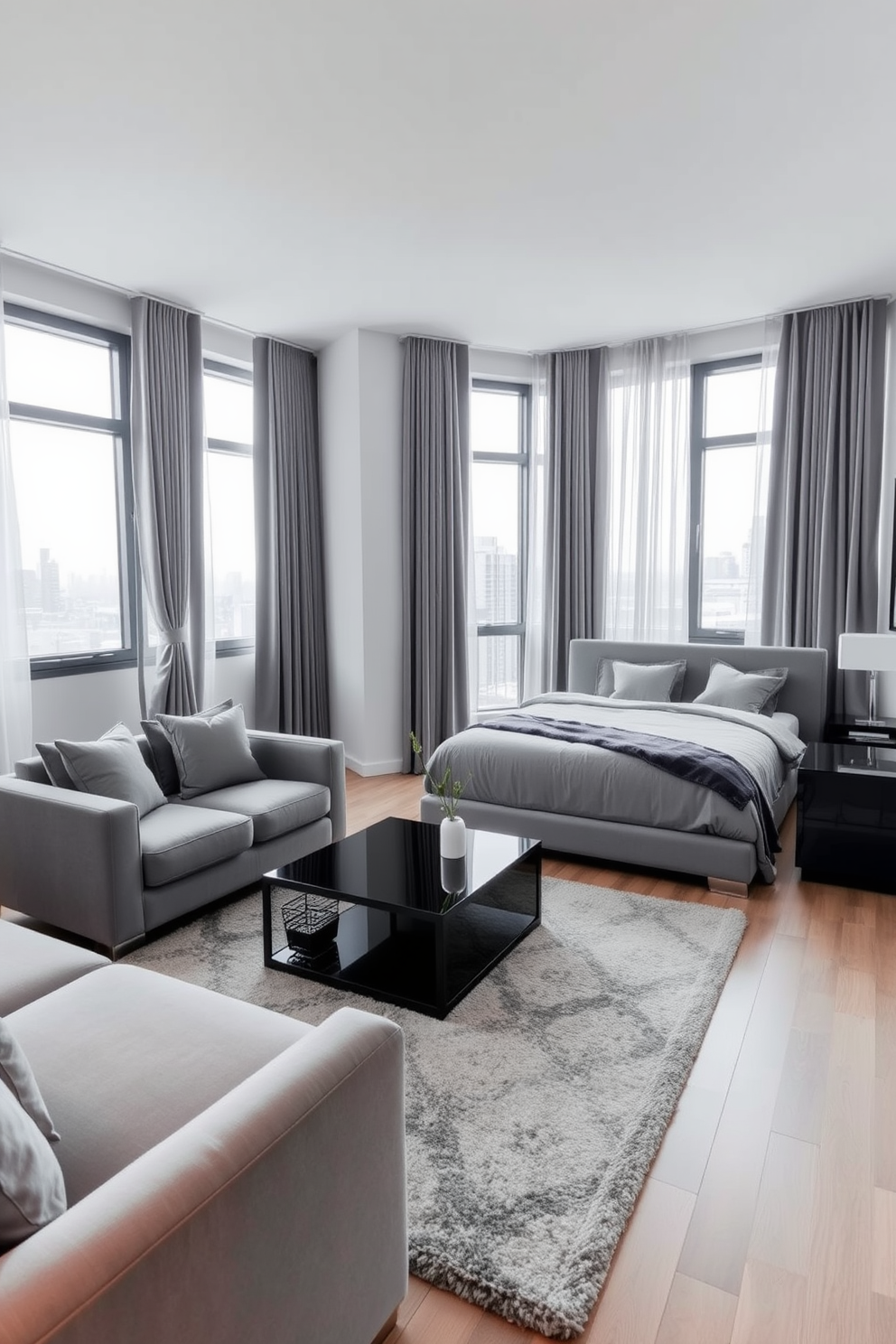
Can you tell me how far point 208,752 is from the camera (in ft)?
11.2

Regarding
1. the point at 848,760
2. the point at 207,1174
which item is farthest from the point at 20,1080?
the point at 848,760

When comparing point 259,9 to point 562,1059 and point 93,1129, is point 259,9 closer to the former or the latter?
point 93,1129

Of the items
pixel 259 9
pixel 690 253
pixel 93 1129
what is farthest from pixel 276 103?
pixel 93 1129

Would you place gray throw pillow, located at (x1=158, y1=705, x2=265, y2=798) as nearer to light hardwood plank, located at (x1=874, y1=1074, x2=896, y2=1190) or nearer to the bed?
the bed

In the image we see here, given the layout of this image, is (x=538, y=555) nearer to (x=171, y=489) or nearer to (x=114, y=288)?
(x=171, y=489)

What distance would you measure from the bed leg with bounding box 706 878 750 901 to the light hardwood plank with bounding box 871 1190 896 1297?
1580 mm

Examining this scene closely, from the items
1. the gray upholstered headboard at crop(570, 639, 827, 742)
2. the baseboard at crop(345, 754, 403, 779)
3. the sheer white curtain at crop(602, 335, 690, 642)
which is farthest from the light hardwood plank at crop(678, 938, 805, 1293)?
the sheer white curtain at crop(602, 335, 690, 642)

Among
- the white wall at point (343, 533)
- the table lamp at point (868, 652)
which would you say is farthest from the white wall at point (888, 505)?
the white wall at point (343, 533)

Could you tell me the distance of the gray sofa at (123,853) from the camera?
8.60 feet

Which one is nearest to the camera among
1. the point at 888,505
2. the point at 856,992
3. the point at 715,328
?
the point at 856,992

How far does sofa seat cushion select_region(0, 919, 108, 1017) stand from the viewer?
65.6 inches

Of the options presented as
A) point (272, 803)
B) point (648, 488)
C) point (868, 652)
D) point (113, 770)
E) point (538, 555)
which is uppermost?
point (648, 488)

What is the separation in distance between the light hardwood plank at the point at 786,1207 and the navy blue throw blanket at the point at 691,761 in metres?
1.54

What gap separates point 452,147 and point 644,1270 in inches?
135
